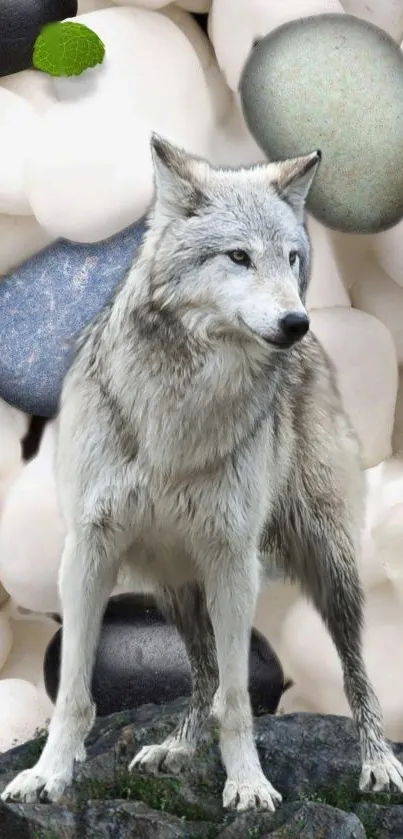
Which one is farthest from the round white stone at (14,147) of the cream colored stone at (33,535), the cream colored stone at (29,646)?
the cream colored stone at (29,646)

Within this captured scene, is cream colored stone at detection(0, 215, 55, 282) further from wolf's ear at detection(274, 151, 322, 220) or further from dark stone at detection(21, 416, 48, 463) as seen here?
wolf's ear at detection(274, 151, 322, 220)

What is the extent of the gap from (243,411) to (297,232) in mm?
261

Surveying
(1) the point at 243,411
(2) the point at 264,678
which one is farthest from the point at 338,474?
(2) the point at 264,678

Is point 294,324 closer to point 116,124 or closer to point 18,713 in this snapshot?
point 116,124

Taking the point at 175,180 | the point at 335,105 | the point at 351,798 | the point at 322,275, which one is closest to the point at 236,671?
the point at 351,798

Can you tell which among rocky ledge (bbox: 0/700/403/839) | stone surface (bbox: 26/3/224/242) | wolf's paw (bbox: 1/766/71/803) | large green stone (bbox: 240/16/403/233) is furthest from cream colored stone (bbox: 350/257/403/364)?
wolf's paw (bbox: 1/766/71/803)

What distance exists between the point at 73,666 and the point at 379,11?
5.16 ft

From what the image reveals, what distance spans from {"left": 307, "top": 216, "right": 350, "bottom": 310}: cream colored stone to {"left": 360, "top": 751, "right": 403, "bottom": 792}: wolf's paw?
0.96m

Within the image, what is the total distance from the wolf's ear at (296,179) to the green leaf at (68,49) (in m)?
0.81

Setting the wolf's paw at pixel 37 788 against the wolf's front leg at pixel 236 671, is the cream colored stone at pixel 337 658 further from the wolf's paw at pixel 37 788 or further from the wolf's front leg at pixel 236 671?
the wolf's paw at pixel 37 788

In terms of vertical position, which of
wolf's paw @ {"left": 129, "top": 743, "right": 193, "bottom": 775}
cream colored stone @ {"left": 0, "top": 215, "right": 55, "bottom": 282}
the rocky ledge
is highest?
cream colored stone @ {"left": 0, "top": 215, "right": 55, "bottom": 282}

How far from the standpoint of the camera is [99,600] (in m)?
1.76

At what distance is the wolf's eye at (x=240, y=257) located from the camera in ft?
5.06

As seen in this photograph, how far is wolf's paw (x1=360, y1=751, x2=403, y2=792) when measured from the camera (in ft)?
6.05
